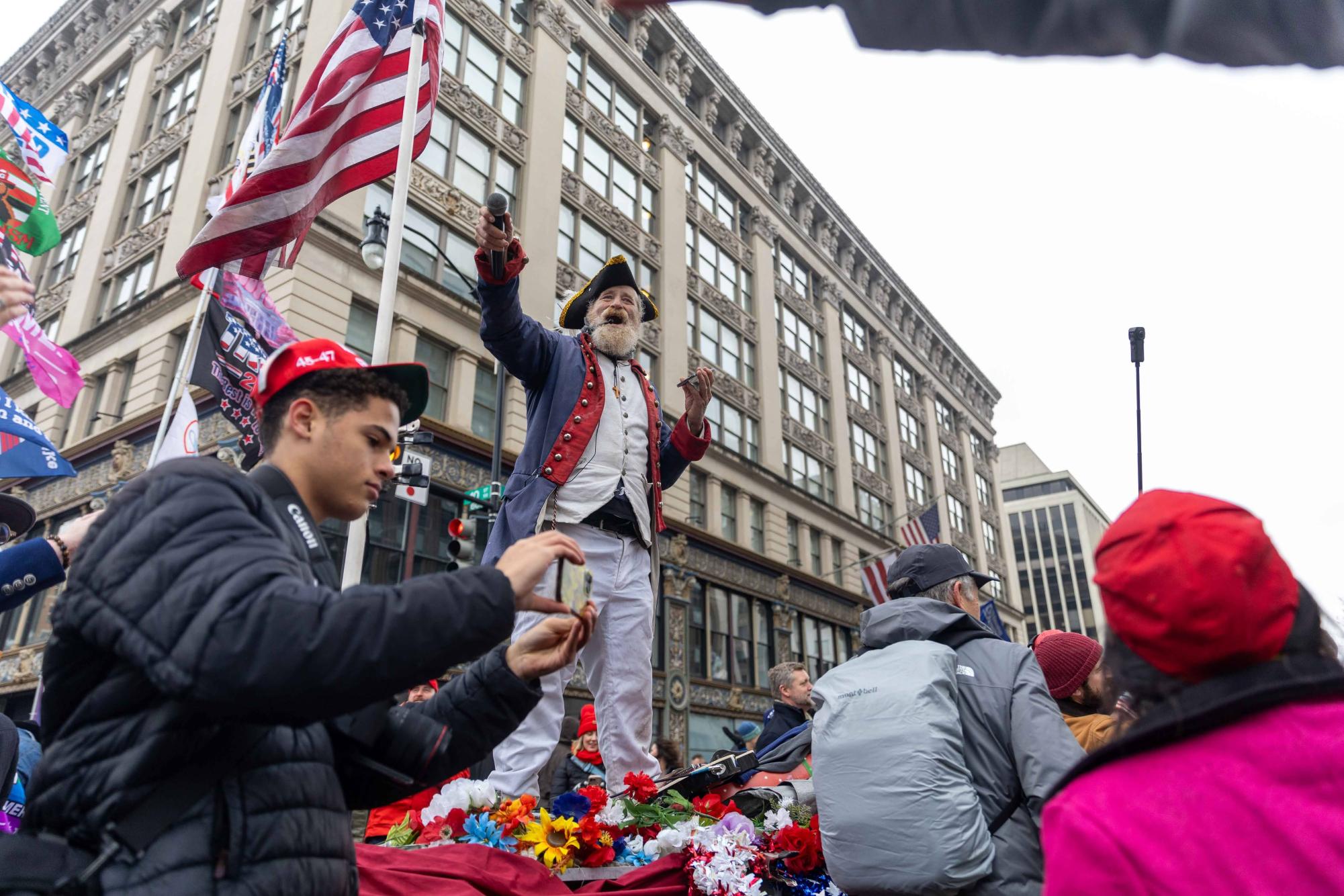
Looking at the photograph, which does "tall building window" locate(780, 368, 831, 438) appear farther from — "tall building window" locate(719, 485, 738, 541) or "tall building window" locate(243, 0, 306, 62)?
"tall building window" locate(243, 0, 306, 62)

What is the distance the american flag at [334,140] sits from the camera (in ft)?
20.2

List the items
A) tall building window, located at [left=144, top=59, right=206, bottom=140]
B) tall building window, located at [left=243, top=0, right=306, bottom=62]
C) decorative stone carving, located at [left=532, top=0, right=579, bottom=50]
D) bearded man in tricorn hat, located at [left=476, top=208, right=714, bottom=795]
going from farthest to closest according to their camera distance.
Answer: decorative stone carving, located at [left=532, top=0, right=579, bottom=50] < tall building window, located at [left=144, top=59, right=206, bottom=140] < tall building window, located at [left=243, top=0, right=306, bottom=62] < bearded man in tricorn hat, located at [left=476, top=208, right=714, bottom=795]

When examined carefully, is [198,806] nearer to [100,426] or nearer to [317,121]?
[317,121]

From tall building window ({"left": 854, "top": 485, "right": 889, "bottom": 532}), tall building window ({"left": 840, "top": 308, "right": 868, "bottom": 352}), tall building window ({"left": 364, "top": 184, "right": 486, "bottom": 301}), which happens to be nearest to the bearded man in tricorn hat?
tall building window ({"left": 364, "top": 184, "right": 486, "bottom": 301})

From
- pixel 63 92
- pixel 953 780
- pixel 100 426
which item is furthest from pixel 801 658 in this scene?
pixel 63 92

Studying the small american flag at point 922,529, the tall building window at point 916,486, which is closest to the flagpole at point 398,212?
the small american flag at point 922,529

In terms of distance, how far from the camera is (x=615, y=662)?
4219 mm

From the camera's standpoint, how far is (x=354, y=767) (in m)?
1.97

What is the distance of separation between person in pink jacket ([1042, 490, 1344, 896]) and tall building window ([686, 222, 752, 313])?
2833cm

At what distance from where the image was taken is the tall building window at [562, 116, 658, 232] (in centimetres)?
2530

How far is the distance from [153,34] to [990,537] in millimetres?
45220

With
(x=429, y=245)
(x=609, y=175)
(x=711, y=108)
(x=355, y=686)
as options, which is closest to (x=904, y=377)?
(x=711, y=108)

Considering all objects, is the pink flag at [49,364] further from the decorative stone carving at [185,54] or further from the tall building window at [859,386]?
the tall building window at [859,386]

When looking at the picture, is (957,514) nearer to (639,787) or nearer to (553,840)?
(639,787)
